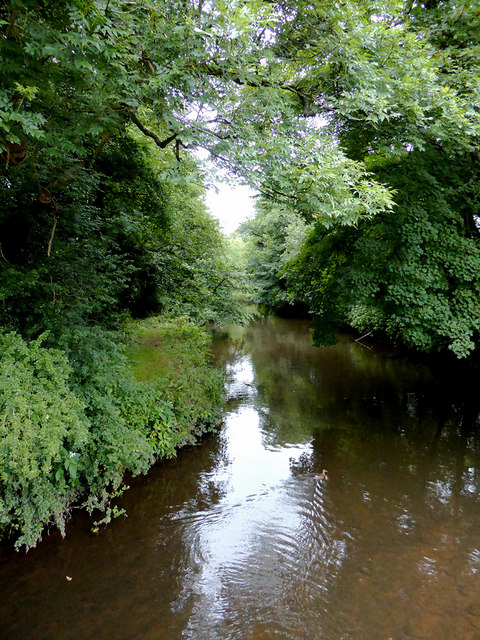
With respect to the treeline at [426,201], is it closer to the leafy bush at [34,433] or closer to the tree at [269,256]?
the leafy bush at [34,433]

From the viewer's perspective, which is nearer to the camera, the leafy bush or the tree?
the leafy bush

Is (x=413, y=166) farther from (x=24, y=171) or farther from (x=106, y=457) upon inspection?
(x=106, y=457)

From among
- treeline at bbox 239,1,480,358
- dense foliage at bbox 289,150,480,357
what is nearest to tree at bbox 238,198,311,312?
treeline at bbox 239,1,480,358

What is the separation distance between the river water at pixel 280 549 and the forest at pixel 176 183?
1.84 feet

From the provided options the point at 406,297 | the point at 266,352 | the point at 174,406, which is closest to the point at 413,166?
the point at 406,297

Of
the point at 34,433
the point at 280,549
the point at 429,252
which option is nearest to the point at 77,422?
the point at 34,433

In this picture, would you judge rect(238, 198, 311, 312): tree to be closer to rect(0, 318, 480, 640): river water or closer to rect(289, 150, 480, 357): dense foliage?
rect(289, 150, 480, 357): dense foliage

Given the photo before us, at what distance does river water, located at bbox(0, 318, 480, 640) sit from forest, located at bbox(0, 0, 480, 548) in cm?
56

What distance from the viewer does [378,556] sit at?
13.8ft

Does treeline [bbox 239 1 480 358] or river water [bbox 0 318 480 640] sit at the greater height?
treeline [bbox 239 1 480 358]

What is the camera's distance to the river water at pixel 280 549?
3.36 m

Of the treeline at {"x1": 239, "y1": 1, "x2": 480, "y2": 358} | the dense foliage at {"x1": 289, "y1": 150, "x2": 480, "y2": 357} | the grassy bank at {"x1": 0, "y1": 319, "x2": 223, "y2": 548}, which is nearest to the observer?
the grassy bank at {"x1": 0, "y1": 319, "x2": 223, "y2": 548}

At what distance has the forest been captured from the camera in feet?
10.9

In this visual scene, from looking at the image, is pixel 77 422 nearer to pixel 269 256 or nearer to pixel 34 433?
pixel 34 433
